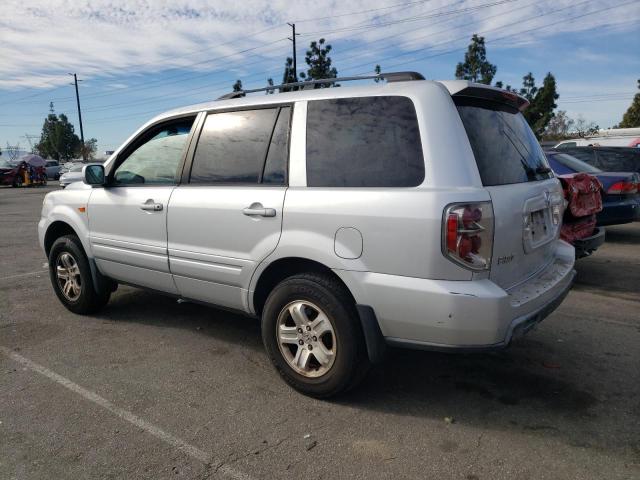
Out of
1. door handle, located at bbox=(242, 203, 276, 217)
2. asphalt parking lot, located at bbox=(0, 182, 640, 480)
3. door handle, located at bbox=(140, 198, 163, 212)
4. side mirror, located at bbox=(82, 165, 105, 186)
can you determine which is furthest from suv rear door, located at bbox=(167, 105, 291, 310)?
side mirror, located at bbox=(82, 165, 105, 186)

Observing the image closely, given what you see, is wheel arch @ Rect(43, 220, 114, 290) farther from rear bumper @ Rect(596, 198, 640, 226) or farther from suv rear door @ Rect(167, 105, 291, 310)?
rear bumper @ Rect(596, 198, 640, 226)

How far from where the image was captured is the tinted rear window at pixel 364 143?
2947 mm

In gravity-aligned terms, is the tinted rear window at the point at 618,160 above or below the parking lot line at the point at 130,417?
above

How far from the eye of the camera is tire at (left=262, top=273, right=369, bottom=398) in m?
3.08

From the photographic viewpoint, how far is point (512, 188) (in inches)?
121

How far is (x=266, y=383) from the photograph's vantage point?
3.59 meters

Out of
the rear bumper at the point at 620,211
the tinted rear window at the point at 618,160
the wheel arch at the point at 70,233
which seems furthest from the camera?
the tinted rear window at the point at 618,160

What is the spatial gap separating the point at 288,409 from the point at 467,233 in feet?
4.98

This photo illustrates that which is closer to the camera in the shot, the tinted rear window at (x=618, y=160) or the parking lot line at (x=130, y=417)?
the parking lot line at (x=130, y=417)

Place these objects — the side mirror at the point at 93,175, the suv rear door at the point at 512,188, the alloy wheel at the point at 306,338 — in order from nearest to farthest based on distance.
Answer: the suv rear door at the point at 512,188
the alloy wheel at the point at 306,338
the side mirror at the point at 93,175

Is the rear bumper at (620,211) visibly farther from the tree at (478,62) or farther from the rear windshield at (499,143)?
the tree at (478,62)

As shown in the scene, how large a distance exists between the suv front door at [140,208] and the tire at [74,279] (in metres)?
0.24

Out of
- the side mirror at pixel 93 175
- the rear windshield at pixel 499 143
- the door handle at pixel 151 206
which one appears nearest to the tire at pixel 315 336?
the rear windshield at pixel 499 143

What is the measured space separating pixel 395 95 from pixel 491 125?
65 cm
